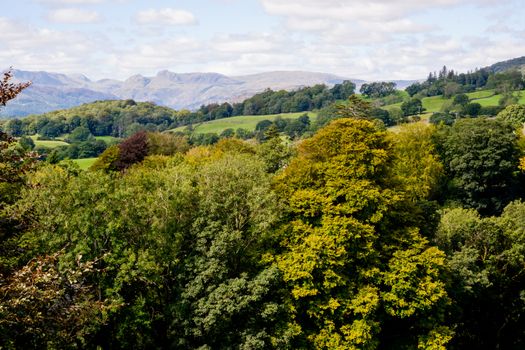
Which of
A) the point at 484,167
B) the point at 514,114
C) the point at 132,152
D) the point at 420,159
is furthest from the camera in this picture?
the point at 514,114

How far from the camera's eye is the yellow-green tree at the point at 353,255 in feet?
92.0

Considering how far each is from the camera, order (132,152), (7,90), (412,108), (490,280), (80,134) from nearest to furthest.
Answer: (7,90) < (490,280) < (132,152) < (412,108) < (80,134)

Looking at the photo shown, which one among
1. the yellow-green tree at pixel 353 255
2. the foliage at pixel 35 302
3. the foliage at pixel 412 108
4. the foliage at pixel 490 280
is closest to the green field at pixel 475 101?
the foliage at pixel 412 108

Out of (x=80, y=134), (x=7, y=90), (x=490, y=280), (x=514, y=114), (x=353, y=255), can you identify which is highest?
(x=7, y=90)

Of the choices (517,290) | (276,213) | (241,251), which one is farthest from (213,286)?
(517,290)

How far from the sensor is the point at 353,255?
99.0 ft

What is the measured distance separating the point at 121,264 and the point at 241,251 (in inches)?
281

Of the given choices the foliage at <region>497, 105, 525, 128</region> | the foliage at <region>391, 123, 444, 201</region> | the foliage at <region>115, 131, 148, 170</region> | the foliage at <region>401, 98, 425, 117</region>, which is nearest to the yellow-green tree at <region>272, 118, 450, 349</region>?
the foliage at <region>391, 123, 444, 201</region>

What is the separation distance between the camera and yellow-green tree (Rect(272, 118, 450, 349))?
2805 centimetres

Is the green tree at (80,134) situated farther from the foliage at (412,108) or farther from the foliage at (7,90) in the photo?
the foliage at (7,90)

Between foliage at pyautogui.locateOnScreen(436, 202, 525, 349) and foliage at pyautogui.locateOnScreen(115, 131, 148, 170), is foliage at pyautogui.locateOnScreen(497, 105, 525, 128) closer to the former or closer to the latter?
foliage at pyautogui.locateOnScreen(115, 131, 148, 170)

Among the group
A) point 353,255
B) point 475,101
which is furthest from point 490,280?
point 475,101

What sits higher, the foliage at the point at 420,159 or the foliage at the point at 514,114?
the foliage at the point at 514,114

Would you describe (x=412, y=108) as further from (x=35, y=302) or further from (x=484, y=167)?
(x=35, y=302)
